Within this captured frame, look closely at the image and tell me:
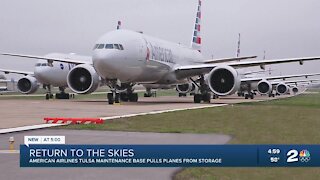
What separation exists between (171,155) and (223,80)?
25.0 m

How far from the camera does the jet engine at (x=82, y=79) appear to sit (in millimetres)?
33031

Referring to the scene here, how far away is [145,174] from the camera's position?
24.3 feet

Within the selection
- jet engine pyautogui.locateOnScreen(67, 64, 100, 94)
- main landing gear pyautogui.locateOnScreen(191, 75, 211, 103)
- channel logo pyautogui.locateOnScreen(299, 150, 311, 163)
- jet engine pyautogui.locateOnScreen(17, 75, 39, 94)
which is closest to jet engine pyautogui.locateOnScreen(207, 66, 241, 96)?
main landing gear pyautogui.locateOnScreen(191, 75, 211, 103)

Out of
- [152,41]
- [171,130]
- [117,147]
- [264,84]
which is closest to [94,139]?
[171,130]

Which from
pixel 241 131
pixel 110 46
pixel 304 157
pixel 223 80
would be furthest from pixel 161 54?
pixel 304 157

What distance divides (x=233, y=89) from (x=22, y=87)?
20.1 metres

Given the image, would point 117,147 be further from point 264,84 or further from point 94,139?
point 264,84

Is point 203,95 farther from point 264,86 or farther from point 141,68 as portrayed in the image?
point 264,86

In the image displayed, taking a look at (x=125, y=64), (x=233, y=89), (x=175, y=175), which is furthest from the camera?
(x=233, y=89)

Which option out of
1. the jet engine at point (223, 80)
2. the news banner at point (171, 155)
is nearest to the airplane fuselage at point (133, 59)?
the jet engine at point (223, 80)

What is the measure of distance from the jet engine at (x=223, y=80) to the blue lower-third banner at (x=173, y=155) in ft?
78.2

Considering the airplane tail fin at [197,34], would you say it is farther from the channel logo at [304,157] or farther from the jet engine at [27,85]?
the channel logo at [304,157]

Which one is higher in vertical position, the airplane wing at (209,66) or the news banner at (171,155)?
the airplane wing at (209,66)

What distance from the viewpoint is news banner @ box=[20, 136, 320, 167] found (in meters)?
6.37
